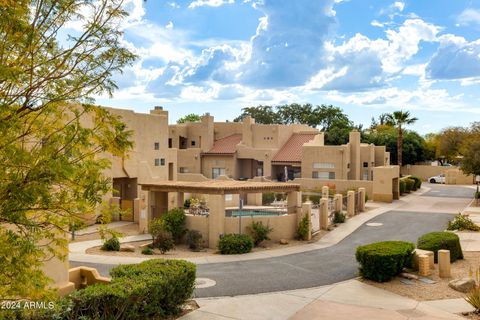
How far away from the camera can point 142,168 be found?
37281mm

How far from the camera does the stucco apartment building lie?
50.1 m

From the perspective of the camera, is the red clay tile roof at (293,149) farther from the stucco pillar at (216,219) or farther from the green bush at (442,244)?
the green bush at (442,244)

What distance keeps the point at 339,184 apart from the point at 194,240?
83.0ft

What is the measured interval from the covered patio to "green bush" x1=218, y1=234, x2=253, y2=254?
1177 mm

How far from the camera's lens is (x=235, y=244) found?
2258cm

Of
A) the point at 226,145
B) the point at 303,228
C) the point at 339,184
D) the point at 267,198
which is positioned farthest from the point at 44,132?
the point at 226,145

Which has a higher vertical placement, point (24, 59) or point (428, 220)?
point (24, 59)

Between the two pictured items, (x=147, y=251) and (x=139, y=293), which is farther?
(x=147, y=251)

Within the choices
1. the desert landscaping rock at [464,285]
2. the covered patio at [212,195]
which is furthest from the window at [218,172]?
the desert landscaping rock at [464,285]

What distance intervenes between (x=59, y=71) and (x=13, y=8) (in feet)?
3.82

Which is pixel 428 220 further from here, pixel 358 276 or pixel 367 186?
pixel 358 276

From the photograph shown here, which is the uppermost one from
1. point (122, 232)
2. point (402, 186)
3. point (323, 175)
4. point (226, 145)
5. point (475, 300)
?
point (226, 145)

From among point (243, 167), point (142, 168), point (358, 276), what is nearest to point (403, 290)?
point (358, 276)

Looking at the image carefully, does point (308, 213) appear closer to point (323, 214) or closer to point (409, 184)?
point (323, 214)
